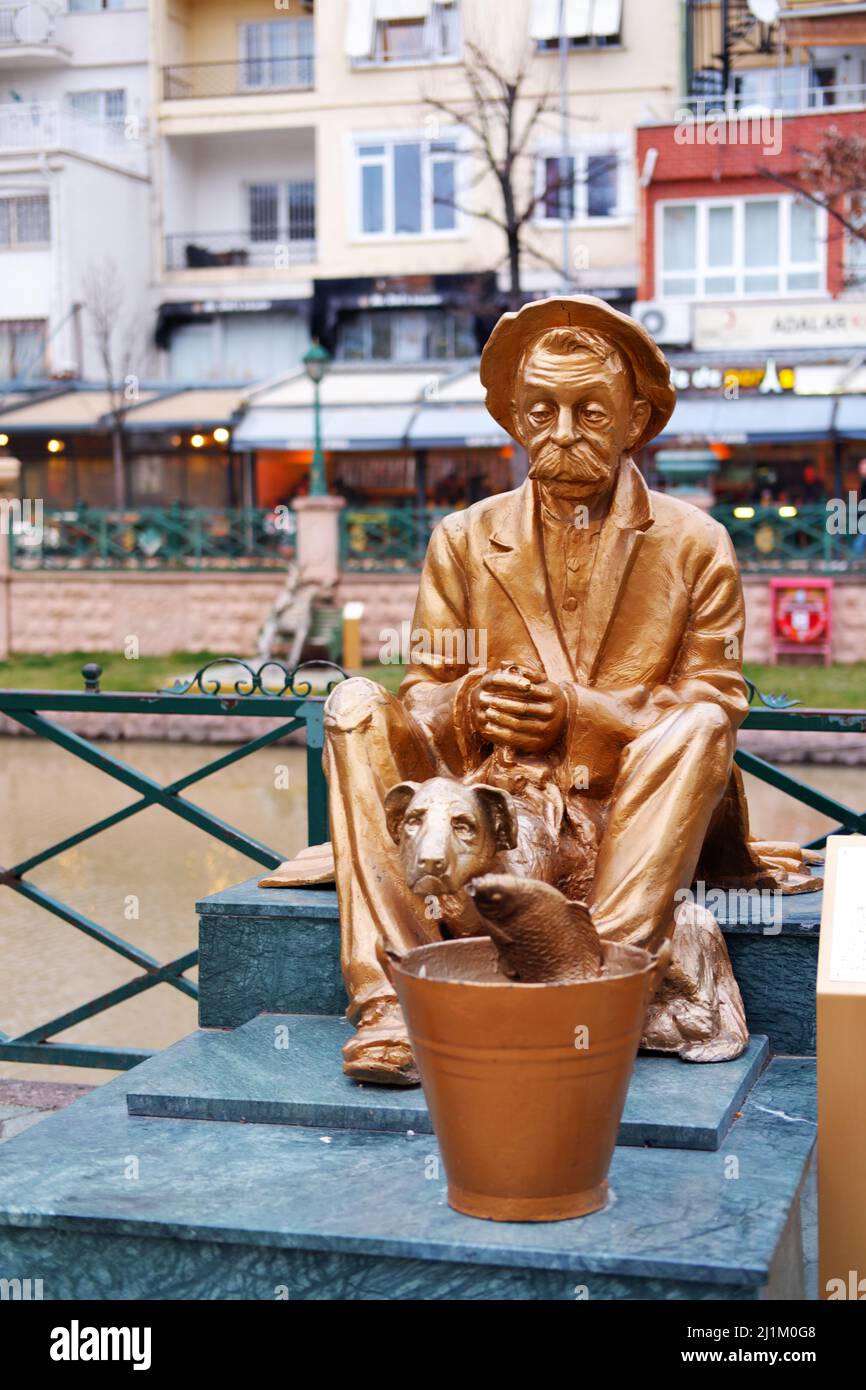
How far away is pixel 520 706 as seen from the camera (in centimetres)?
438

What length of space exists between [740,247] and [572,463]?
27.2 metres

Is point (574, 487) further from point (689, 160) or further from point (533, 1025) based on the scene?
point (689, 160)

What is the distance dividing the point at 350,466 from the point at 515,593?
28.2 metres

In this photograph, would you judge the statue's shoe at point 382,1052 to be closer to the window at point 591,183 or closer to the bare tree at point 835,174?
the bare tree at point 835,174

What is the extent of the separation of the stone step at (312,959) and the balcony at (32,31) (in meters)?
34.3

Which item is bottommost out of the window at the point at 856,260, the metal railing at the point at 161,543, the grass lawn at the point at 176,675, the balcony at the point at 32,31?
the grass lawn at the point at 176,675

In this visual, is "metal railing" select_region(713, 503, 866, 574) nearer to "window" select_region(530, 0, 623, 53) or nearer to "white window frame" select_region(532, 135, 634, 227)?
"white window frame" select_region(532, 135, 634, 227)

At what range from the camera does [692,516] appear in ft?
15.5

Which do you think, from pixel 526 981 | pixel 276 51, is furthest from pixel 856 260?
pixel 526 981

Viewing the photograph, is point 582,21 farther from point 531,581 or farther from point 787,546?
point 531,581

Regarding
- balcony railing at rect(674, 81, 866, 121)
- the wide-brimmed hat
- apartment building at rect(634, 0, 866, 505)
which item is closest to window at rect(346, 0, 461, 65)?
apartment building at rect(634, 0, 866, 505)

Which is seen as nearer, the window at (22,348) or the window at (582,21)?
the window at (582,21)

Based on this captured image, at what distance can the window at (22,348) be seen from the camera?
3456 centimetres

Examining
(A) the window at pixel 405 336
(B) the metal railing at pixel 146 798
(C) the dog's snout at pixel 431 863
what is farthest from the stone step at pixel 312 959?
(A) the window at pixel 405 336
